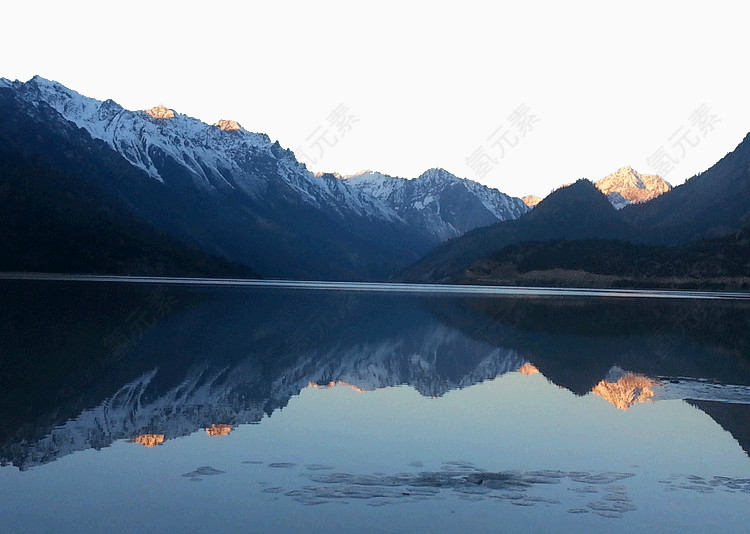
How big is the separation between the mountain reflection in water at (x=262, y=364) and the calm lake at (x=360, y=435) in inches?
6.3

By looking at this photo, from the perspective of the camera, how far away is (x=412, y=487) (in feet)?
58.6

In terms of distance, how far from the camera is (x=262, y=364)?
38469 millimetres

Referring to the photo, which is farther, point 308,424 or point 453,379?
point 453,379

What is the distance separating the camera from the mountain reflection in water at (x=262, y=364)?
2453cm

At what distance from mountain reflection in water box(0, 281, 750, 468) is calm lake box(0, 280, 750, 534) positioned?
16cm

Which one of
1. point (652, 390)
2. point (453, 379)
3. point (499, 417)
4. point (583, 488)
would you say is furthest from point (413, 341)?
point (583, 488)

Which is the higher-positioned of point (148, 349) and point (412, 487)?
point (148, 349)

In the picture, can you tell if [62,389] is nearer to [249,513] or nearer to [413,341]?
[249,513]

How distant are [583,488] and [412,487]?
13.4 ft

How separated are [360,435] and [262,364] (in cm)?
1537

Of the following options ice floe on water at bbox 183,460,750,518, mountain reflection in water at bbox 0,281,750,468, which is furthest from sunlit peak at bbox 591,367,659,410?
ice floe on water at bbox 183,460,750,518

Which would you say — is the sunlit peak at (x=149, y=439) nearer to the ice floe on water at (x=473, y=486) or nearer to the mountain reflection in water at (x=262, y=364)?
the mountain reflection in water at (x=262, y=364)

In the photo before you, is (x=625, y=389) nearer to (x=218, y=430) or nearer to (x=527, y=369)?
(x=527, y=369)

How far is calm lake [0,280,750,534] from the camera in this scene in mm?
15984
